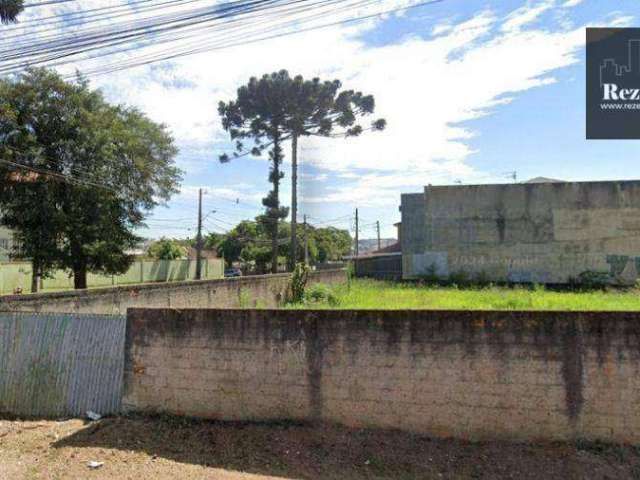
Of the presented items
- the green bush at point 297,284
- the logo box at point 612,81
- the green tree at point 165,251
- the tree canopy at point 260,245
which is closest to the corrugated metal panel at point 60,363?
the green bush at point 297,284

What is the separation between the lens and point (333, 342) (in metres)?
4.88

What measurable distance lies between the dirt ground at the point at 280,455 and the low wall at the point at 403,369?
149mm

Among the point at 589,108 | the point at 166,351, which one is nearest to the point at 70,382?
the point at 166,351

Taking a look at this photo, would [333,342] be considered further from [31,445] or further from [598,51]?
[598,51]

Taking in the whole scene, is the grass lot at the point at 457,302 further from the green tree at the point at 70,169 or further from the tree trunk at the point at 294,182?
the tree trunk at the point at 294,182

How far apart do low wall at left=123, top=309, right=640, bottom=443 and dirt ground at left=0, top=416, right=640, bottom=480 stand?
0.15 m

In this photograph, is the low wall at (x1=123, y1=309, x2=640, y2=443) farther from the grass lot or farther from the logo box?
the logo box

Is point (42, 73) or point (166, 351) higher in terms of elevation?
point (42, 73)

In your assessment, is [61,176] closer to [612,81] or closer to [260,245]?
[612,81]

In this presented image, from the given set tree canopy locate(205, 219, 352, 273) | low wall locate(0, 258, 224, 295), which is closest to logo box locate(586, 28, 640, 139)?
low wall locate(0, 258, 224, 295)

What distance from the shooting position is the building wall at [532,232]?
727 inches

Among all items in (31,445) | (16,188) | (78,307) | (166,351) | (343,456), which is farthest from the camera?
(16,188)

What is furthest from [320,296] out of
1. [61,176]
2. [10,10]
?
[10,10]

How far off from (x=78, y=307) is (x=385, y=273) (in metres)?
17.9
